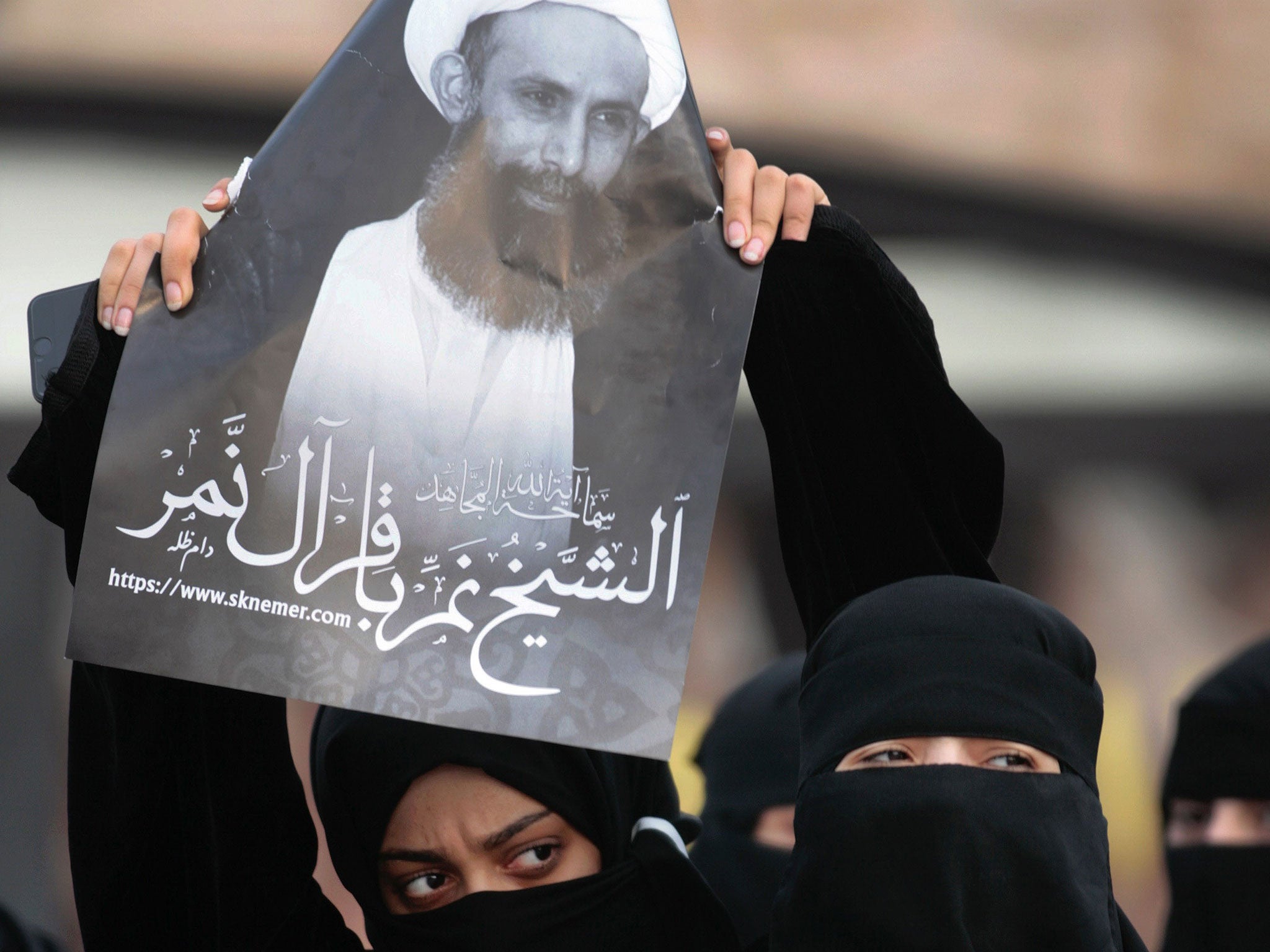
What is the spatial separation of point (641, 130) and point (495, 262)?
0.62ft

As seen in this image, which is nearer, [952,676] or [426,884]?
[952,676]

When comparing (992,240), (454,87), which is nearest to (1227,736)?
(454,87)

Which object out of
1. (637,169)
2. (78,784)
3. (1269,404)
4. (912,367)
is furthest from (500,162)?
(1269,404)

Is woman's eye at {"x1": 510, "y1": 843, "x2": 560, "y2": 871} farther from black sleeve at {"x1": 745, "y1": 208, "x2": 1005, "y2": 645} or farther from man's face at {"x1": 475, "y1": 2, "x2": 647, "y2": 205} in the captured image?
man's face at {"x1": 475, "y1": 2, "x2": 647, "y2": 205}

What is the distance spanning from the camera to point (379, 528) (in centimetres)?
131

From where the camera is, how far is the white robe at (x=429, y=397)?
1.32 metres

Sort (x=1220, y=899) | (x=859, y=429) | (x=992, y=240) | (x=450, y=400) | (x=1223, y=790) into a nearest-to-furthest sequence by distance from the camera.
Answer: (x=450, y=400) < (x=859, y=429) < (x=1220, y=899) < (x=1223, y=790) < (x=992, y=240)

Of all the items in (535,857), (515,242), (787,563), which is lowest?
(535,857)

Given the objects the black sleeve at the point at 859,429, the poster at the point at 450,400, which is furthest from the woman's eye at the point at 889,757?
the poster at the point at 450,400

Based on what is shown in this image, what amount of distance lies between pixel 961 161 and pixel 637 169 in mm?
4619

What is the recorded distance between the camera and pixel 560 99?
142cm

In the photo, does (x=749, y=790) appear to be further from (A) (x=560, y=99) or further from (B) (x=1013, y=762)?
(A) (x=560, y=99)

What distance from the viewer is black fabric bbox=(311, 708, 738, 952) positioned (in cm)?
170

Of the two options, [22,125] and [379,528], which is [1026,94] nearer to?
[22,125]
